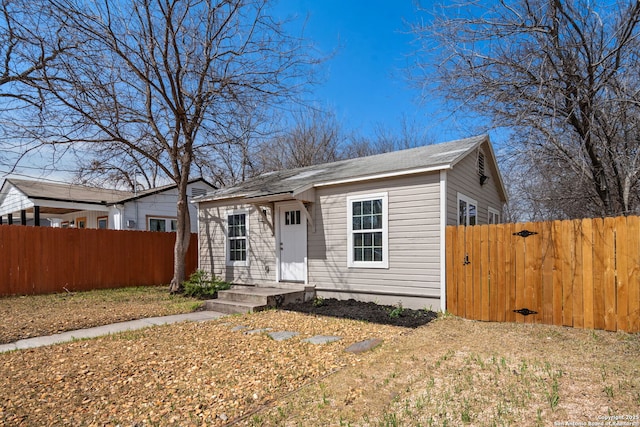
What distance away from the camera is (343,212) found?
8469 mm

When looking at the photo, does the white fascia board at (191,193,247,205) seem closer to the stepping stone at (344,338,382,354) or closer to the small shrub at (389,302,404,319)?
the small shrub at (389,302,404,319)

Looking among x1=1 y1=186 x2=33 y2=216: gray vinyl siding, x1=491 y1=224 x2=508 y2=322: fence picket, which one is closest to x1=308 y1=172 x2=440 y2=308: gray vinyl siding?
x1=491 y1=224 x2=508 y2=322: fence picket

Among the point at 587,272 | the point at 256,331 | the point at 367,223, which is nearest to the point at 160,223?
the point at 367,223

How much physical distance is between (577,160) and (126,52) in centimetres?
1103

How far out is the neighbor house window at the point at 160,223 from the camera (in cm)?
1620

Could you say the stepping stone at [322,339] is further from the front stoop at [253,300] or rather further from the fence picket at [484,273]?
the fence picket at [484,273]

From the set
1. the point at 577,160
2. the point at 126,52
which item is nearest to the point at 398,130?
the point at 577,160

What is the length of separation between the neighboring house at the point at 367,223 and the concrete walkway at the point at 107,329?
2446 mm

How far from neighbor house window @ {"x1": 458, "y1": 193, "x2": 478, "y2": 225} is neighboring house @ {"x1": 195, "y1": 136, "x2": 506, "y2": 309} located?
0.9 inches

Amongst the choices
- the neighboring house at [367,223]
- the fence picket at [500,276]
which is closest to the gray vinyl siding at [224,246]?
the neighboring house at [367,223]

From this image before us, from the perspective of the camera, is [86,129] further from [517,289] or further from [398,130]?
[398,130]

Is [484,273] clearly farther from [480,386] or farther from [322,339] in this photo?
[480,386]

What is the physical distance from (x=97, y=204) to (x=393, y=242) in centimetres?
1281

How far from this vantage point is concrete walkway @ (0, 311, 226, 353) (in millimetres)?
5520
